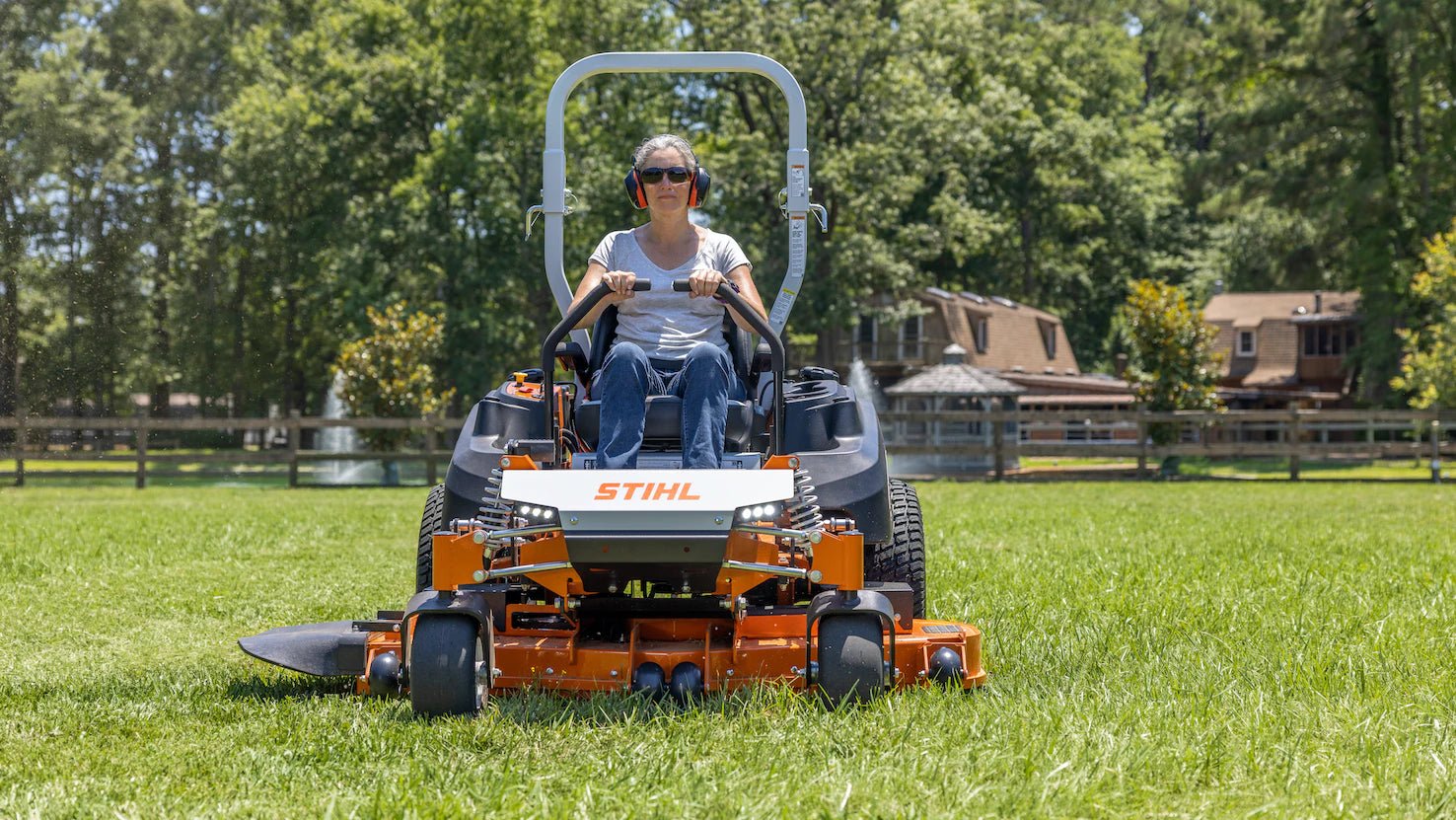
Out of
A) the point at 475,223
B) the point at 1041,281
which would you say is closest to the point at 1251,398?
the point at 1041,281

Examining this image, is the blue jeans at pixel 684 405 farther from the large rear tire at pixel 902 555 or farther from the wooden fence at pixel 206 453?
the wooden fence at pixel 206 453

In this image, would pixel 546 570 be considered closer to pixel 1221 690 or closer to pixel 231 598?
pixel 1221 690

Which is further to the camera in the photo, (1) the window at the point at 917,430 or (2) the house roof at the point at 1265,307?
(2) the house roof at the point at 1265,307

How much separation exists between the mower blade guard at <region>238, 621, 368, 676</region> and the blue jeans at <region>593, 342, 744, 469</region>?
910 millimetres

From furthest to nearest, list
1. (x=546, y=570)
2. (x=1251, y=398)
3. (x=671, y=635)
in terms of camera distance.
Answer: (x=1251, y=398)
(x=671, y=635)
(x=546, y=570)

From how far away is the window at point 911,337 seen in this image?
151ft

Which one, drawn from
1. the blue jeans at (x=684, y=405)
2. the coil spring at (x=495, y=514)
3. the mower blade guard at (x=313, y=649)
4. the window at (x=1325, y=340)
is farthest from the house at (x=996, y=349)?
the coil spring at (x=495, y=514)

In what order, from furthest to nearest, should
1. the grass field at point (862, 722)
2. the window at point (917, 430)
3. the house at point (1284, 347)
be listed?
the house at point (1284, 347)
the window at point (917, 430)
the grass field at point (862, 722)

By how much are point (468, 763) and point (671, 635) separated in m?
1.13

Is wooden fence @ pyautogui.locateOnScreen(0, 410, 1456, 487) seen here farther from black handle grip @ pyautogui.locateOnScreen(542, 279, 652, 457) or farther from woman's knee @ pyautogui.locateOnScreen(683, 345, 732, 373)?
woman's knee @ pyautogui.locateOnScreen(683, 345, 732, 373)

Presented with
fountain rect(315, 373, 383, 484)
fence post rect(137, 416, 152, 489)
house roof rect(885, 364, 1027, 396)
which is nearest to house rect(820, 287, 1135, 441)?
house roof rect(885, 364, 1027, 396)

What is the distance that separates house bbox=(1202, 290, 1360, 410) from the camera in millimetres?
53656

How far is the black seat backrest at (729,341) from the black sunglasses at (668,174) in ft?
1.47

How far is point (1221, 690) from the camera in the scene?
4.54m
